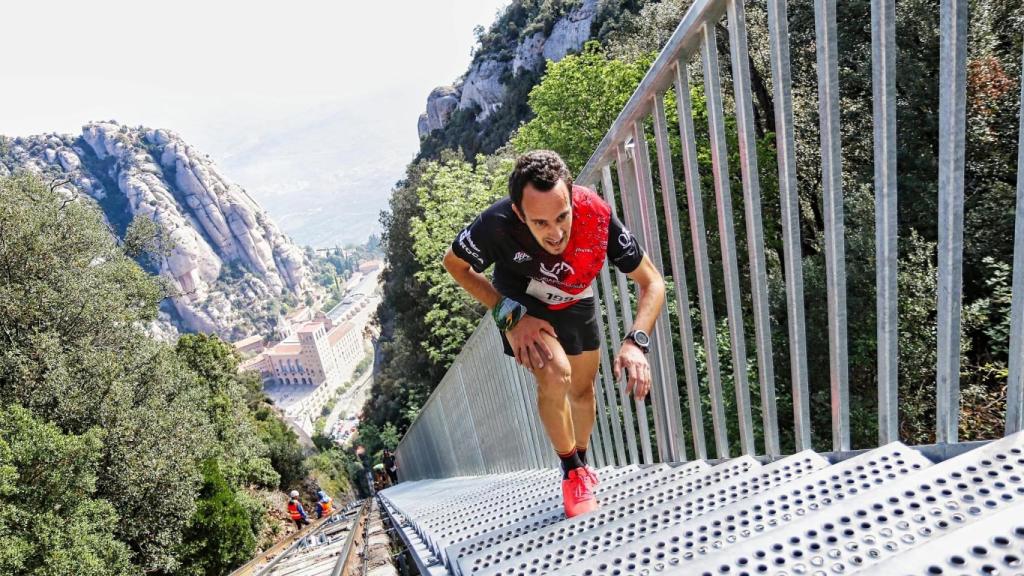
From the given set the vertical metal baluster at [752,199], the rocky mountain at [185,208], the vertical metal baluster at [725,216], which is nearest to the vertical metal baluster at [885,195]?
the vertical metal baluster at [752,199]

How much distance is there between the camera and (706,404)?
11414 millimetres

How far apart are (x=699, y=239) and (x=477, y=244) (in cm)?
95

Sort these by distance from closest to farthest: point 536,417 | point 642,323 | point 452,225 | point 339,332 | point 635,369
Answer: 1. point 635,369
2. point 642,323
3. point 536,417
4. point 452,225
5. point 339,332

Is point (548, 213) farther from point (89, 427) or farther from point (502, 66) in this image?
point (502, 66)

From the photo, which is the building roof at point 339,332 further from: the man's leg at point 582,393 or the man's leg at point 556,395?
the man's leg at point 556,395

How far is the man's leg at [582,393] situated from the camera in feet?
9.59

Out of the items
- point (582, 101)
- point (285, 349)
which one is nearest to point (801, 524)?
point (582, 101)

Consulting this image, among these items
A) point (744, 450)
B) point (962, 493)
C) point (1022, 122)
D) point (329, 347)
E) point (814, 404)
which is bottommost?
point (329, 347)

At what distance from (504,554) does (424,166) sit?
122ft

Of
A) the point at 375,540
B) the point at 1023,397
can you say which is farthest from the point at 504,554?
the point at 375,540

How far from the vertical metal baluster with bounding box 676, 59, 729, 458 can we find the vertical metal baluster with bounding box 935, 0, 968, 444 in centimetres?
89

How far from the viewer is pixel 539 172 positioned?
224cm

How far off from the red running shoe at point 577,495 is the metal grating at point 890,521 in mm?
1236

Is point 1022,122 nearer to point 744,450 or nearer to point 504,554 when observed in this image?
point 744,450
